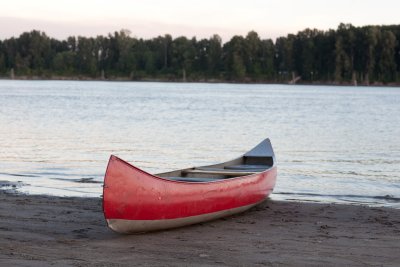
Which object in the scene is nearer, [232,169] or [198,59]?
[232,169]

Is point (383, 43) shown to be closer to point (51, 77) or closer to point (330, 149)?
point (51, 77)

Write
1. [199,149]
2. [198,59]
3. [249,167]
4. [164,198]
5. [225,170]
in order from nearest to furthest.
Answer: [164,198] < [225,170] < [249,167] < [199,149] < [198,59]

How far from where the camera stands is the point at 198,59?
519 ft

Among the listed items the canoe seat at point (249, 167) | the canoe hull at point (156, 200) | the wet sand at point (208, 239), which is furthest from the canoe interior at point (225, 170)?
the wet sand at point (208, 239)

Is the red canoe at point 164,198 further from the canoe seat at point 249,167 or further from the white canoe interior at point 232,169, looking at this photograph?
the canoe seat at point 249,167

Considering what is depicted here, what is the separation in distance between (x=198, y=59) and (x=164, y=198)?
149 metres

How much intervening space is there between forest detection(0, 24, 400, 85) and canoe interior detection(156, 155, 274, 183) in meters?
127

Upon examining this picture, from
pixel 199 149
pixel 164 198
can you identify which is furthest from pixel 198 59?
pixel 164 198

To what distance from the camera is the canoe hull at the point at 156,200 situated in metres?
9.57

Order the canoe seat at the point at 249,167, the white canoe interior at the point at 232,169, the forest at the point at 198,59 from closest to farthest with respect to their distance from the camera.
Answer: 1. the white canoe interior at the point at 232,169
2. the canoe seat at the point at 249,167
3. the forest at the point at 198,59

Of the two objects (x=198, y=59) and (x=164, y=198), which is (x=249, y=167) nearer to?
(x=164, y=198)

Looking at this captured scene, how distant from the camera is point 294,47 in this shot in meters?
150

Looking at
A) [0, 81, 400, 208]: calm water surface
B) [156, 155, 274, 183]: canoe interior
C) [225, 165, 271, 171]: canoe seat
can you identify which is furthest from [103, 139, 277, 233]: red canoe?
[0, 81, 400, 208]: calm water surface

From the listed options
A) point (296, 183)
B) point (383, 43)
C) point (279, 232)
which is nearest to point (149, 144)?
point (296, 183)
